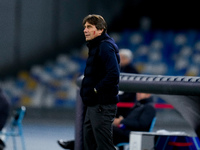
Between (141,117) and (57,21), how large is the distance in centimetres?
958

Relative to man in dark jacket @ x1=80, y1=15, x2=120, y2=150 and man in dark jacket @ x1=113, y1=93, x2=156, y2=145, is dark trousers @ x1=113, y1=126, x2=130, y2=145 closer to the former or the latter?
man in dark jacket @ x1=113, y1=93, x2=156, y2=145

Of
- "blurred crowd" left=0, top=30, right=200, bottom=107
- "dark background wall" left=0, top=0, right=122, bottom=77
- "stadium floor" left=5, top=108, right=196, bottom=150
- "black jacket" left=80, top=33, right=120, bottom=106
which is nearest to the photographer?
"black jacket" left=80, top=33, right=120, bottom=106

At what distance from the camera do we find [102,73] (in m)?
4.32

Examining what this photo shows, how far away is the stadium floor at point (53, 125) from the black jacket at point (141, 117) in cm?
267

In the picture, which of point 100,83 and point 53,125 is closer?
point 100,83

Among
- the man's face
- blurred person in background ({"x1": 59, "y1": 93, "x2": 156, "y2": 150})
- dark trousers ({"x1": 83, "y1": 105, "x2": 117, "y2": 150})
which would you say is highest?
the man's face

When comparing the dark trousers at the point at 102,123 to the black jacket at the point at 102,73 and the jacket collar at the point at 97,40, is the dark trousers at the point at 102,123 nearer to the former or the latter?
the black jacket at the point at 102,73

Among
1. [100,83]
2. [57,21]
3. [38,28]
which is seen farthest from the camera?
[57,21]

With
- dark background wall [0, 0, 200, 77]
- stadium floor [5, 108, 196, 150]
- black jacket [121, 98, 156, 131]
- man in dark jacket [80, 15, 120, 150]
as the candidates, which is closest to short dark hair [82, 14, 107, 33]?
man in dark jacket [80, 15, 120, 150]

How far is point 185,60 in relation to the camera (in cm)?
1455

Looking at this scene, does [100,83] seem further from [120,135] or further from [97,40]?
[120,135]

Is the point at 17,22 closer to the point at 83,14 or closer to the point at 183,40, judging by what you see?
the point at 83,14

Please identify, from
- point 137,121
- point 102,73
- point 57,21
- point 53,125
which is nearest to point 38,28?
point 57,21

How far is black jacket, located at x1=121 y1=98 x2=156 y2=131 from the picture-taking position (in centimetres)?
571
